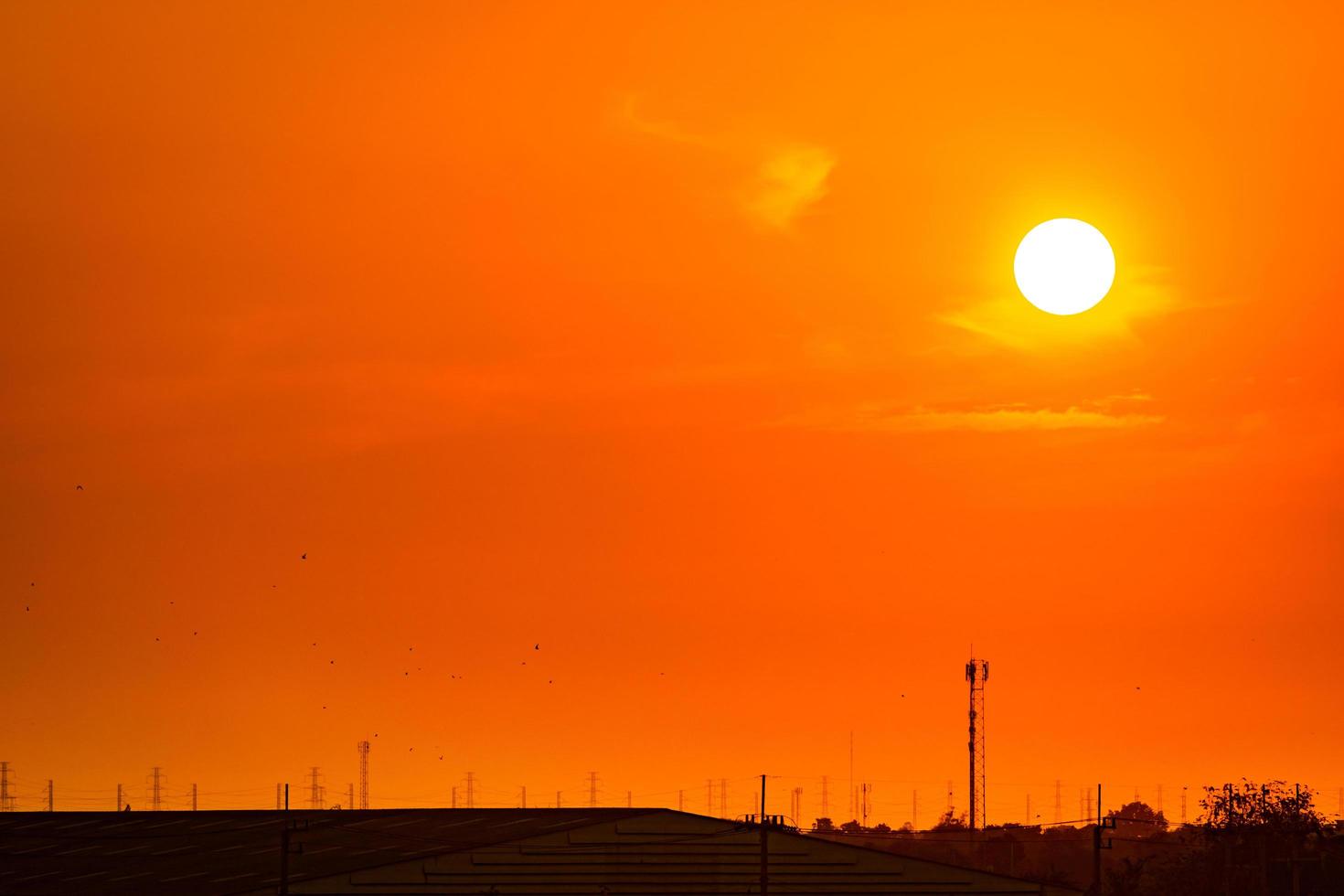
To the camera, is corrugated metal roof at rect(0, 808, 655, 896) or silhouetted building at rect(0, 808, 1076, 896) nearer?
corrugated metal roof at rect(0, 808, 655, 896)

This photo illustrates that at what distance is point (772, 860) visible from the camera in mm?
103312

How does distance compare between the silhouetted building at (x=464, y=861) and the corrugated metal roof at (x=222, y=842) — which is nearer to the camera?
the corrugated metal roof at (x=222, y=842)

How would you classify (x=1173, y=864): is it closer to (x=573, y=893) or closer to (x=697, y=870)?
(x=697, y=870)

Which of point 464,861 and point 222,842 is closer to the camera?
point 464,861

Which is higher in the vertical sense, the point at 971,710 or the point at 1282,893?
the point at 971,710

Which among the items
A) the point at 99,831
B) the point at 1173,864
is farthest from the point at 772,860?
the point at 1173,864

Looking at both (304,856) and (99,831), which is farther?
(99,831)

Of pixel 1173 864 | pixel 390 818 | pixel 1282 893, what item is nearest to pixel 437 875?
pixel 390 818

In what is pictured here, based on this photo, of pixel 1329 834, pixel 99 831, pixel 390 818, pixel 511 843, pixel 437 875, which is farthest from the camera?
pixel 1329 834

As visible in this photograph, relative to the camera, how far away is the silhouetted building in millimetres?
90500

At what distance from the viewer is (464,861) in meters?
97.4

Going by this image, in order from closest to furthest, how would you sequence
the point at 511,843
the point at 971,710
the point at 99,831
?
the point at 511,843
the point at 99,831
the point at 971,710

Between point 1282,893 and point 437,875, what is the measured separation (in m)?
58.3

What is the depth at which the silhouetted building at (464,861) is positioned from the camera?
297 ft
